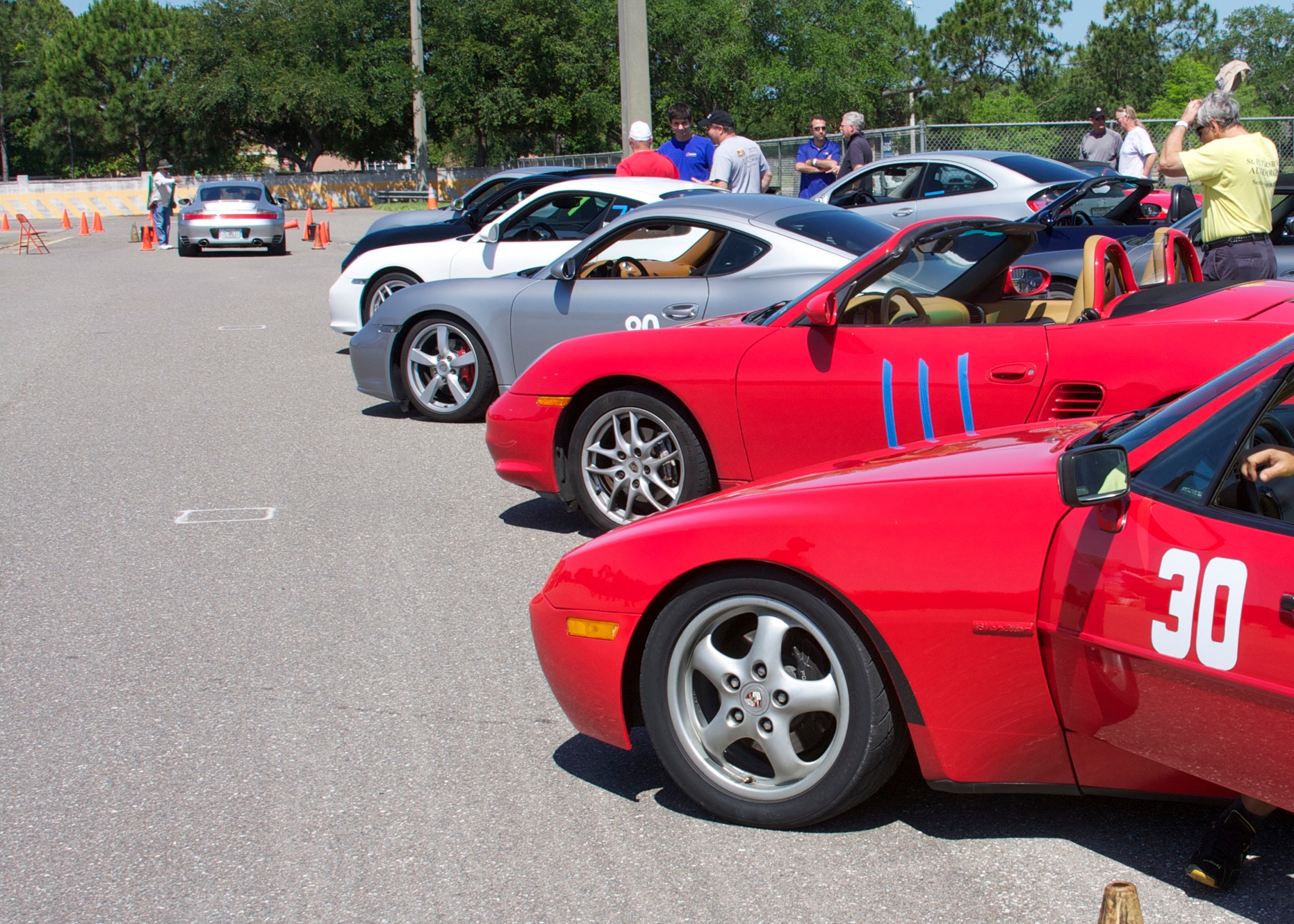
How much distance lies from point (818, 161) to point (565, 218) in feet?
19.5

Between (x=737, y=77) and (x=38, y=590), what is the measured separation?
55.0m

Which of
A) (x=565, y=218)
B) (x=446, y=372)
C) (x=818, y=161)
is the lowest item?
(x=446, y=372)

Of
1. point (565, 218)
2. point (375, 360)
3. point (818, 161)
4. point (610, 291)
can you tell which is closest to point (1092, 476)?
point (610, 291)

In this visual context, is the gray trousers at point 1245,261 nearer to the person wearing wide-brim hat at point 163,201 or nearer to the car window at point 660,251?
the car window at point 660,251

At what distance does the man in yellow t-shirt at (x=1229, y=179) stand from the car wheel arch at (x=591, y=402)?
10.9ft

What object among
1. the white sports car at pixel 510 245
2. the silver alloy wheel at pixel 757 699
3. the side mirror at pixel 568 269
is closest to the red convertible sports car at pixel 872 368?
the side mirror at pixel 568 269

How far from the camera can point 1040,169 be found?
14.0 m

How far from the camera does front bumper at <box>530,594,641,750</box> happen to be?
3.28 m

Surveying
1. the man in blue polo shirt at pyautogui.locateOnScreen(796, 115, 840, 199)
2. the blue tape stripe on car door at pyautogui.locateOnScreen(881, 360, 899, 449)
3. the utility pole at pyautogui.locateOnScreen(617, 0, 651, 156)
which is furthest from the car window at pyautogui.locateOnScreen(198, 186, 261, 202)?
the blue tape stripe on car door at pyautogui.locateOnScreen(881, 360, 899, 449)

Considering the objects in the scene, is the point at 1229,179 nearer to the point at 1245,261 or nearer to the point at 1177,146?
the point at 1177,146

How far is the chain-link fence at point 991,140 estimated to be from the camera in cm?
2153

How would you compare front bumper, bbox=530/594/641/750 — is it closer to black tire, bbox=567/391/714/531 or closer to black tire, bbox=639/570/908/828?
black tire, bbox=639/570/908/828

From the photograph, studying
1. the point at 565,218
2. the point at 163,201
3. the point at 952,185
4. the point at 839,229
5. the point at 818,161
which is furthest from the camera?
the point at 163,201

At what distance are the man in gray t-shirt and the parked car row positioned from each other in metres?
7.40
